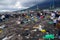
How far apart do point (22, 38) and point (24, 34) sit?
7.27ft

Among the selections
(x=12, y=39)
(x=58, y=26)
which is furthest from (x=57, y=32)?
(x=12, y=39)

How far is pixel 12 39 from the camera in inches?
726

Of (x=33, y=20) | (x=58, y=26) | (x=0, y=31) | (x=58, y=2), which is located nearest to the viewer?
(x=58, y=26)

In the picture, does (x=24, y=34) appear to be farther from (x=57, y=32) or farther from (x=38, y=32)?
(x=57, y=32)

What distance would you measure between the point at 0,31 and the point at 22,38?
5722 mm

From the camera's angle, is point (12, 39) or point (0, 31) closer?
point (12, 39)

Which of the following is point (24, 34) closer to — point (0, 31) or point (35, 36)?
point (35, 36)

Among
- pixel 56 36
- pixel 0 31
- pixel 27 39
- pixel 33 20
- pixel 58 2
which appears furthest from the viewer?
pixel 58 2

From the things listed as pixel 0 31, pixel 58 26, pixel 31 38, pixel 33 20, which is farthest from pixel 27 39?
pixel 33 20

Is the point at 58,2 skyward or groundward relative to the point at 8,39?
groundward

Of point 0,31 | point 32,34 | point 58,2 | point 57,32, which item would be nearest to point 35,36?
point 32,34

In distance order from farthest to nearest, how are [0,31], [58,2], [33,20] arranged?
[58,2], [33,20], [0,31]

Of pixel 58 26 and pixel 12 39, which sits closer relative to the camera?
pixel 12 39

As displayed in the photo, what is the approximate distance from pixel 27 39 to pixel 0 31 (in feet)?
19.6
